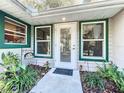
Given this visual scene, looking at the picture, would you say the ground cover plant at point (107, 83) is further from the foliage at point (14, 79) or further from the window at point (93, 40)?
the foliage at point (14, 79)

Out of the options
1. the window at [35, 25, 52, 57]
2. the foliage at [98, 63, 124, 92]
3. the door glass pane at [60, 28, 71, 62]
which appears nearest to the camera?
the foliage at [98, 63, 124, 92]

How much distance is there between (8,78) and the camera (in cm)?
363

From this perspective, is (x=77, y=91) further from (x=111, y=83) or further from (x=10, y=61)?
(x=10, y=61)

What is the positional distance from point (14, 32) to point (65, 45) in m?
2.49

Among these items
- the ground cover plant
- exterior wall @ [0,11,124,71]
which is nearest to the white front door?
exterior wall @ [0,11,124,71]

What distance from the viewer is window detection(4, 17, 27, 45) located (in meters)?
4.77

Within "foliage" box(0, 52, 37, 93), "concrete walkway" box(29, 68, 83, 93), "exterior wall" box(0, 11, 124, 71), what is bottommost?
"concrete walkway" box(29, 68, 83, 93)

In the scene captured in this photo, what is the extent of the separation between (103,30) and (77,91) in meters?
3.18

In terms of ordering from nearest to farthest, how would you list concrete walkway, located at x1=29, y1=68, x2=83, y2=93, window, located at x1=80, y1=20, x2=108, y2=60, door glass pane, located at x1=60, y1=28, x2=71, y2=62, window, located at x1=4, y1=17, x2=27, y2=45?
concrete walkway, located at x1=29, y1=68, x2=83, y2=93
window, located at x1=4, y1=17, x2=27, y2=45
window, located at x1=80, y1=20, x2=108, y2=60
door glass pane, located at x1=60, y1=28, x2=71, y2=62

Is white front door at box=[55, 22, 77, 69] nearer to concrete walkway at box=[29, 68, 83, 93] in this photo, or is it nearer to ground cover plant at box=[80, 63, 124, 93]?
concrete walkway at box=[29, 68, 83, 93]

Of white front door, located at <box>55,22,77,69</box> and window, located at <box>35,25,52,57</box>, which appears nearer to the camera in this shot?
white front door, located at <box>55,22,77,69</box>

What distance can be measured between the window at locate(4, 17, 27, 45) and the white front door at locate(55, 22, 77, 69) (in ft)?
5.70

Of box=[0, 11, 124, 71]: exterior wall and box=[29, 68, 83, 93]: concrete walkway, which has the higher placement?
box=[0, 11, 124, 71]: exterior wall

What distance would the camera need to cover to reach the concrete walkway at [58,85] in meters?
3.35
